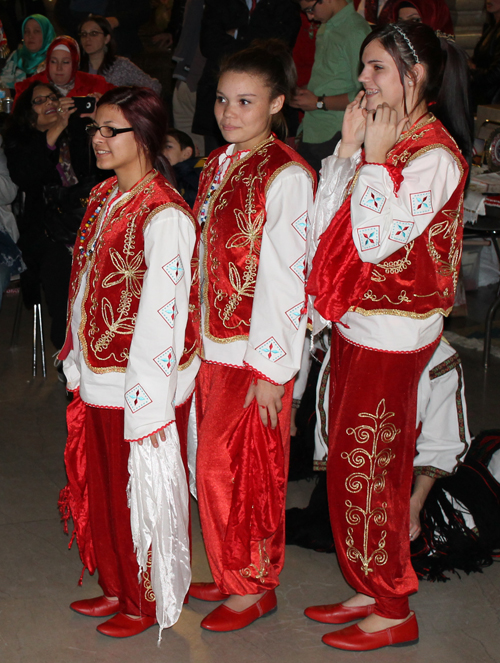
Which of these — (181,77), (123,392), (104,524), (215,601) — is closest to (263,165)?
(123,392)

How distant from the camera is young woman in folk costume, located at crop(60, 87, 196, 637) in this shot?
1919mm

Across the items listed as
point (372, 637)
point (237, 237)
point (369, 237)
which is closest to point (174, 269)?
point (237, 237)

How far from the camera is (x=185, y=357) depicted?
209 cm

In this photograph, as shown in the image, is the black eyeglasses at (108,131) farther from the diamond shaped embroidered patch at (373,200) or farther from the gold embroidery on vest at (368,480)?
the gold embroidery on vest at (368,480)

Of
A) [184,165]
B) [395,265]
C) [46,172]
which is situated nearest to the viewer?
[395,265]

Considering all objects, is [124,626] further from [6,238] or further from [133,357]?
[6,238]

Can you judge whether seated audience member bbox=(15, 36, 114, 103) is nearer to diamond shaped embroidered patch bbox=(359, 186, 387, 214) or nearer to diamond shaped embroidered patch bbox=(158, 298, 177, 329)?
diamond shaped embroidered patch bbox=(158, 298, 177, 329)

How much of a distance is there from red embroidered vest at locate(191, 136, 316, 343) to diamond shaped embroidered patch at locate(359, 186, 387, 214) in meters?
0.28

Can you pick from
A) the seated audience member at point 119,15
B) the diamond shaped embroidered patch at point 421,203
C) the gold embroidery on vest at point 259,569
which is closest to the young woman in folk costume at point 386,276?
the diamond shaped embroidered patch at point 421,203

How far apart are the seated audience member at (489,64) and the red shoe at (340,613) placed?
4200 mm

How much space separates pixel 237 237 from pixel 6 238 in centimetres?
206

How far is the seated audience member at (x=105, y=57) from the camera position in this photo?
475 cm

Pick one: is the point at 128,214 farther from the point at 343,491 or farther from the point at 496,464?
the point at 496,464

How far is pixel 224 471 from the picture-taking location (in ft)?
7.00
